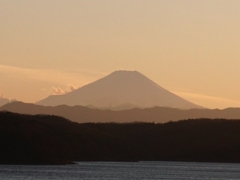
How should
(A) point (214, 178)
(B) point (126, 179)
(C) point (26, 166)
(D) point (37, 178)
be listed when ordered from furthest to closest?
(C) point (26, 166)
(A) point (214, 178)
(B) point (126, 179)
(D) point (37, 178)

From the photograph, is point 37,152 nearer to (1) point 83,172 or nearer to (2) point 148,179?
(1) point 83,172

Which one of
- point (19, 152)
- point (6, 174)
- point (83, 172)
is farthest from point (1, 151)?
point (6, 174)

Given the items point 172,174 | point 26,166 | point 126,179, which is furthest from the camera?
point 26,166

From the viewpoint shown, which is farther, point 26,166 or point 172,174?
point 26,166

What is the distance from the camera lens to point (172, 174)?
176 metres

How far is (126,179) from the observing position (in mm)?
151875

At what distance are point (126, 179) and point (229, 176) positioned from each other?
89.2 ft

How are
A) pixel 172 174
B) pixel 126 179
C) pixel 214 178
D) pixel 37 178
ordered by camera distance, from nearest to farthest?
pixel 37 178 < pixel 126 179 < pixel 214 178 < pixel 172 174

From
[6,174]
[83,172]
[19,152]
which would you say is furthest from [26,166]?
[6,174]

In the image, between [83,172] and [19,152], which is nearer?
[83,172]

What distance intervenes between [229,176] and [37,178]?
42.9 metres

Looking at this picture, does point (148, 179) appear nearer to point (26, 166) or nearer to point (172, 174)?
point (172, 174)

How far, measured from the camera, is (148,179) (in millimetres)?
154250

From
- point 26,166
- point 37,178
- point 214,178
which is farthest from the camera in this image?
point 26,166
